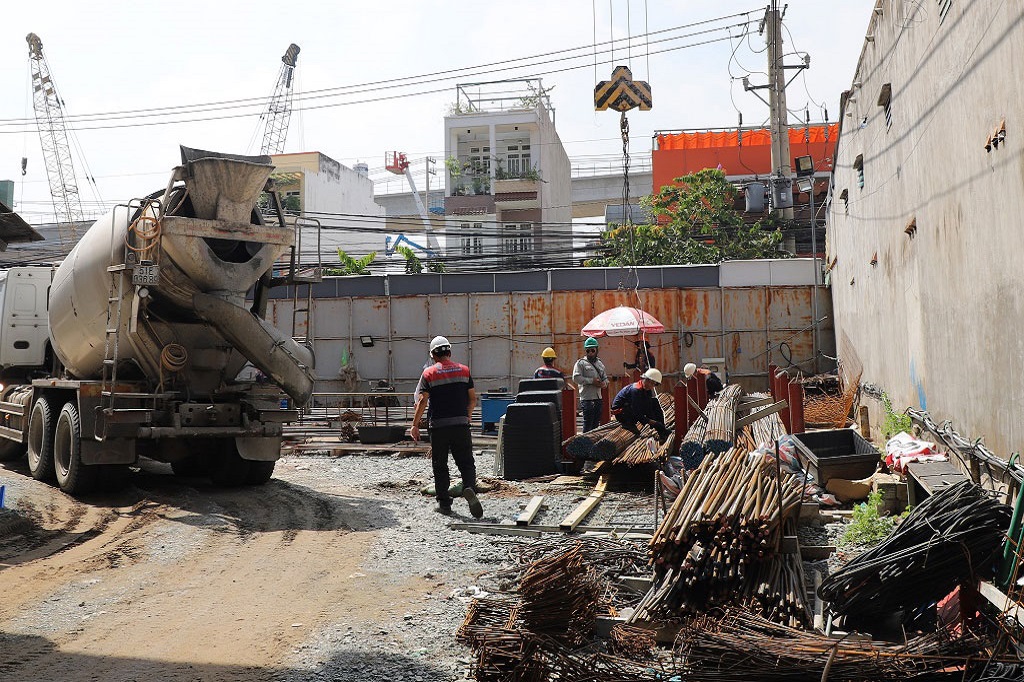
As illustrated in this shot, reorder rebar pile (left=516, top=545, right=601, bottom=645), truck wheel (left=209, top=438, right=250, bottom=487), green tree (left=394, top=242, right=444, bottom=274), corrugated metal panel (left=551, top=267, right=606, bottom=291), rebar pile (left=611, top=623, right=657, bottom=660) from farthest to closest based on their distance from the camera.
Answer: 1. green tree (left=394, top=242, right=444, bottom=274)
2. corrugated metal panel (left=551, top=267, right=606, bottom=291)
3. truck wheel (left=209, top=438, right=250, bottom=487)
4. rebar pile (left=516, top=545, right=601, bottom=645)
5. rebar pile (left=611, top=623, right=657, bottom=660)

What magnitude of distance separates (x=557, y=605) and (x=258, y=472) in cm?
808

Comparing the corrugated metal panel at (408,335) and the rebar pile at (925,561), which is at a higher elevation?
the corrugated metal panel at (408,335)

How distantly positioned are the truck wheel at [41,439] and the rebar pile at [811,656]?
1038cm

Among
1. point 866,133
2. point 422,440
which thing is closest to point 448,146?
point 422,440

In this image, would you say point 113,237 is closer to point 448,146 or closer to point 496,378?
point 496,378

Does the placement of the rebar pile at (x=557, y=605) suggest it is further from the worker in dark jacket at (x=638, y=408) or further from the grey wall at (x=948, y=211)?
the worker in dark jacket at (x=638, y=408)

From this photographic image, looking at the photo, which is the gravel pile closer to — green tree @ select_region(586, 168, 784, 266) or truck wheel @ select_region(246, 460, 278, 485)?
truck wheel @ select_region(246, 460, 278, 485)

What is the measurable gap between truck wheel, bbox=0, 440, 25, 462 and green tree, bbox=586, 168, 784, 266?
2051 cm

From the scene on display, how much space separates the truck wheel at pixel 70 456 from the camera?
11219 mm

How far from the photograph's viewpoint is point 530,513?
29.3 ft

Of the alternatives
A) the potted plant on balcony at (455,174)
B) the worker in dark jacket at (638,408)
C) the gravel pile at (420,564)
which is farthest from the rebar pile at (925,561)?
the potted plant on balcony at (455,174)

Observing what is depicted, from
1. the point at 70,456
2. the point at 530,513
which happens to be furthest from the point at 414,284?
the point at 530,513

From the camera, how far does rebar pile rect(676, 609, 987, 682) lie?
4000 millimetres

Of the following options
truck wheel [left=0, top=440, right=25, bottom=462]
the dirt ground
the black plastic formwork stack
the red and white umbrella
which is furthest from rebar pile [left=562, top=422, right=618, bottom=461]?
truck wheel [left=0, top=440, right=25, bottom=462]
